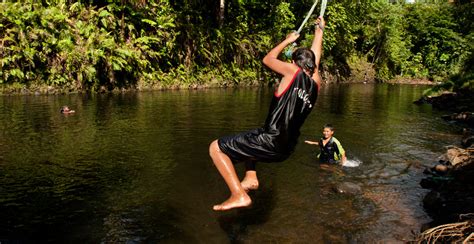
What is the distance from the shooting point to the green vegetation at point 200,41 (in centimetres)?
2403

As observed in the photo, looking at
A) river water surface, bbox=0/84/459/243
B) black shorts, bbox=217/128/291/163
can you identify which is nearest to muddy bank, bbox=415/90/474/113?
river water surface, bbox=0/84/459/243

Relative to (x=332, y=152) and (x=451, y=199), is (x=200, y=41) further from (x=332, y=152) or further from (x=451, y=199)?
(x=451, y=199)

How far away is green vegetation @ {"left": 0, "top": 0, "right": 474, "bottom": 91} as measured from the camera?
24031mm

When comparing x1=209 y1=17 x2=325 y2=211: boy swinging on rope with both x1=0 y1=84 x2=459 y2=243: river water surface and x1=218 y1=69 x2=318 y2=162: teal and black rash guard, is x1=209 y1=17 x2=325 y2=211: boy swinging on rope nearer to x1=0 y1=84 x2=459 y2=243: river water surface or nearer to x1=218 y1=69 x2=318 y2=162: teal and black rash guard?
x1=218 y1=69 x2=318 y2=162: teal and black rash guard

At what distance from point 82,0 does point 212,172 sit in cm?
2405

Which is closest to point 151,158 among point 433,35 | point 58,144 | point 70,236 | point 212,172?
point 212,172

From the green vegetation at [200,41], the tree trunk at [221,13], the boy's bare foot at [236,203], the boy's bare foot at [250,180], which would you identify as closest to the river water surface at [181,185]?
the boy's bare foot at [236,203]

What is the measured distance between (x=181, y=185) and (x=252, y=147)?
2.33 m

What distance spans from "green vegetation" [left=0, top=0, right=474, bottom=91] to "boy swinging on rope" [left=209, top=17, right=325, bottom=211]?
2052 cm

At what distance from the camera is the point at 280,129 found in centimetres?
580

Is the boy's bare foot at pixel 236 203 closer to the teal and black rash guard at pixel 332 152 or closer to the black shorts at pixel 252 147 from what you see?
the black shorts at pixel 252 147

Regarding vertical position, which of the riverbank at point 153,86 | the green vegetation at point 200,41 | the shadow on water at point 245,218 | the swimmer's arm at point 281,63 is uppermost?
the green vegetation at point 200,41

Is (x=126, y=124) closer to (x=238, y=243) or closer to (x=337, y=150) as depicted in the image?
(x=337, y=150)

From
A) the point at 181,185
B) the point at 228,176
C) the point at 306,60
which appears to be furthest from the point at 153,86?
the point at 306,60
